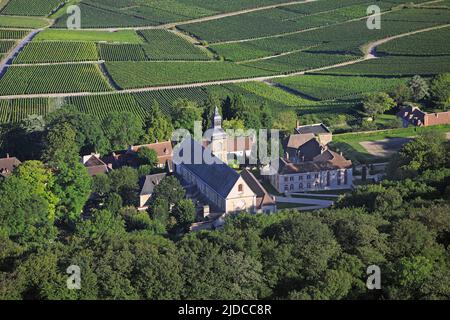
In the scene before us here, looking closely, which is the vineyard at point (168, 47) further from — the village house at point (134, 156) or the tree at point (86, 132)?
the village house at point (134, 156)

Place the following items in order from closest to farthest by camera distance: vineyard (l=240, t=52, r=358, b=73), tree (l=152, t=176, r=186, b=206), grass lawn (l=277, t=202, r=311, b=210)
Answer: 1. tree (l=152, t=176, r=186, b=206)
2. grass lawn (l=277, t=202, r=311, b=210)
3. vineyard (l=240, t=52, r=358, b=73)

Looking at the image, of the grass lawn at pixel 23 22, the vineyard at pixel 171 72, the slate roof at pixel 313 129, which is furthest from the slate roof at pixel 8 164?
the grass lawn at pixel 23 22

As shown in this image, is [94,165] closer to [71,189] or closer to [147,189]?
[147,189]

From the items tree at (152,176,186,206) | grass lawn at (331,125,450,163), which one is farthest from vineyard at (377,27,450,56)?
tree at (152,176,186,206)

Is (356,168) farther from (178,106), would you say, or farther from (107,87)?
(107,87)

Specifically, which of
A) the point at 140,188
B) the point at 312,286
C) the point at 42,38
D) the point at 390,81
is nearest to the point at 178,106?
the point at 140,188

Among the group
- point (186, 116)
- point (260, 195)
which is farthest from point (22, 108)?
point (260, 195)

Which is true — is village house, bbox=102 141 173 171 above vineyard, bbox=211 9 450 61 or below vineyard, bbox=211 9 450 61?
below

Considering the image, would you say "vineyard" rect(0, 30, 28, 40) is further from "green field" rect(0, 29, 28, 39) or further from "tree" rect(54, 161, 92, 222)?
"tree" rect(54, 161, 92, 222)
